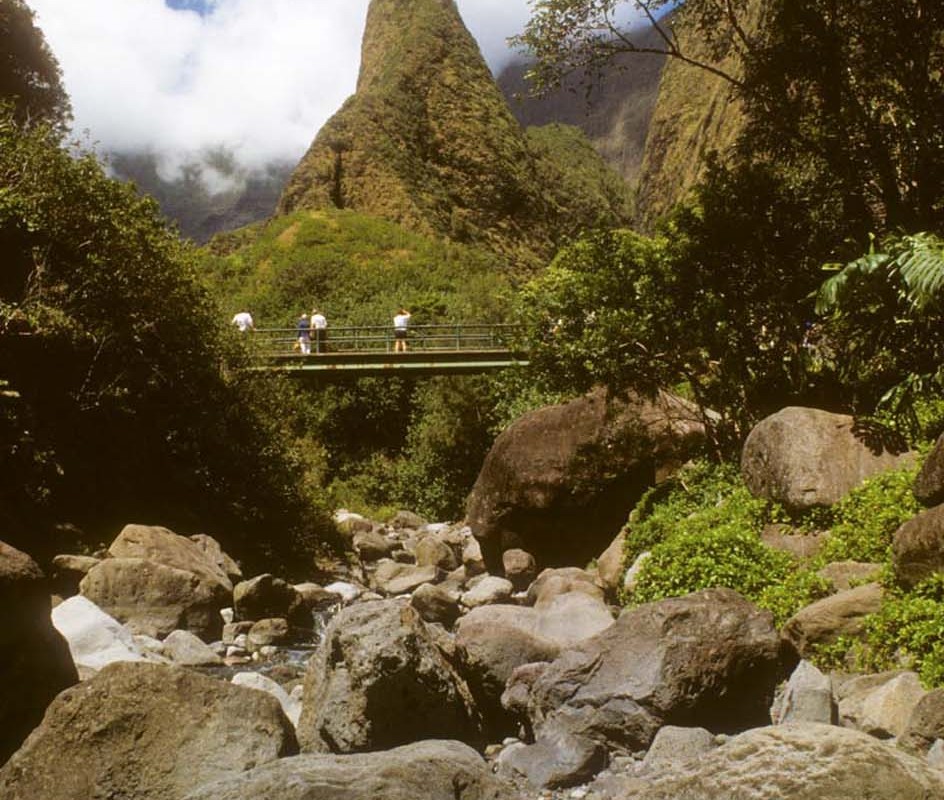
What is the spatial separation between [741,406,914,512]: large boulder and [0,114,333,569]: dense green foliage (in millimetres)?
11144

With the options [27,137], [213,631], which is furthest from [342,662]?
[27,137]

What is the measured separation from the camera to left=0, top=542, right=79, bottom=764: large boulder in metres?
7.38

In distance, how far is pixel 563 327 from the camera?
1745cm

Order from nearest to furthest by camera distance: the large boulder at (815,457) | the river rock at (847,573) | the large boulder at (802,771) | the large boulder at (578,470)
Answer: the large boulder at (802,771), the river rock at (847,573), the large boulder at (815,457), the large boulder at (578,470)

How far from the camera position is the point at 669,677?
8.34 meters

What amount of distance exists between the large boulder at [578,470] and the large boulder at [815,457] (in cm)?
368

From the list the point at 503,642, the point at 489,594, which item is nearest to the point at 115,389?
the point at 489,594

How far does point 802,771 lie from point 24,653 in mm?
6592

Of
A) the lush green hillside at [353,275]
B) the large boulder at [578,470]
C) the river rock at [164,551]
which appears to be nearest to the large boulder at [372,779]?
the river rock at [164,551]

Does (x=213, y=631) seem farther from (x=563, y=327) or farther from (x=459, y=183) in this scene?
(x=459, y=183)

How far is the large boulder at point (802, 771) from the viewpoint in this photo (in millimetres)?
4359

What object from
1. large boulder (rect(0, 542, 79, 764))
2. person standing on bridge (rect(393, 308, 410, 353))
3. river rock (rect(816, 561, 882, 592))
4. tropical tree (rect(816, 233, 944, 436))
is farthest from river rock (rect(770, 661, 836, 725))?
person standing on bridge (rect(393, 308, 410, 353))

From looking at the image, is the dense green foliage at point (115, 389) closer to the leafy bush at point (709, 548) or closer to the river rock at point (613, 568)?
the river rock at point (613, 568)

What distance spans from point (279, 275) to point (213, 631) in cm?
3691
